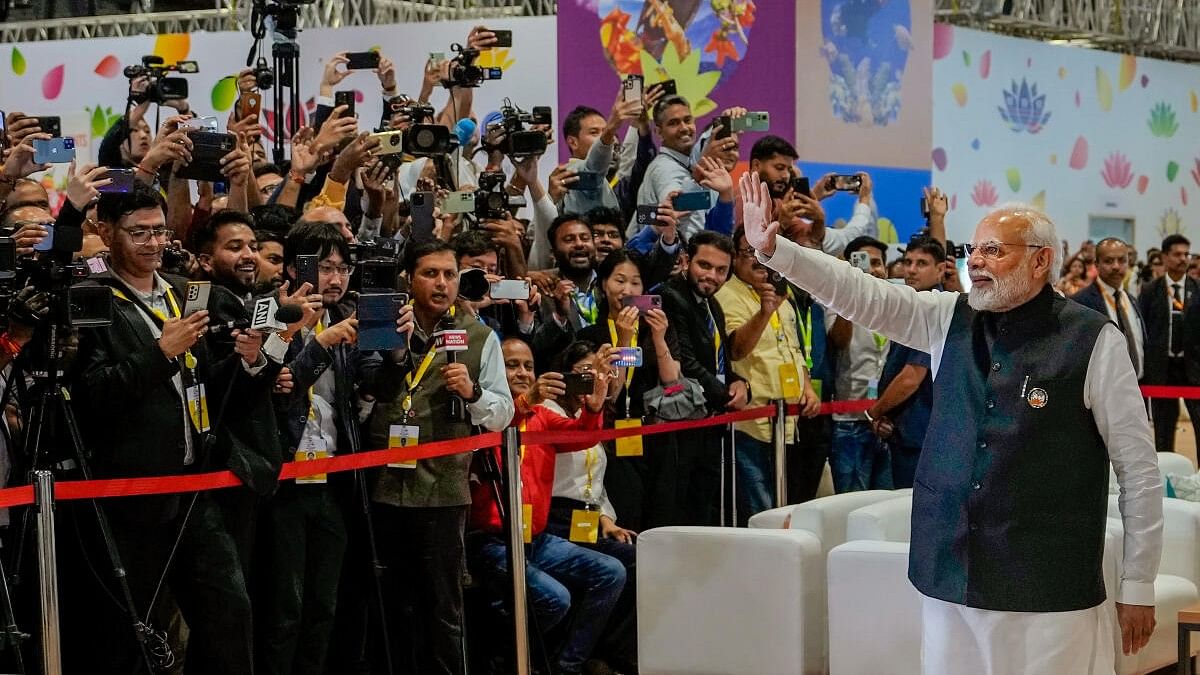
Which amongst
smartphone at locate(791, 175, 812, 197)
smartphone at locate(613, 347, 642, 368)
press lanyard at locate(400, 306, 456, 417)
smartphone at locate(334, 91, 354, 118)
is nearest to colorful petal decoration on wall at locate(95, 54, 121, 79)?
smartphone at locate(334, 91, 354, 118)

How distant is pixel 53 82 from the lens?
1106 centimetres

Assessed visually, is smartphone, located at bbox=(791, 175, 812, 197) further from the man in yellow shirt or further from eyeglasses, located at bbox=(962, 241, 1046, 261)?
eyeglasses, located at bbox=(962, 241, 1046, 261)

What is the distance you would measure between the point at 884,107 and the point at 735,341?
3.36 m

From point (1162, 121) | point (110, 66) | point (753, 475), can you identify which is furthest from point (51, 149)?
point (1162, 121)

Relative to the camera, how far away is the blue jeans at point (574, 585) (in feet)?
18.6

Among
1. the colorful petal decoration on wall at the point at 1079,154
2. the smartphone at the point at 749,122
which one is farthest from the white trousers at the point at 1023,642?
the colorful petal decoration on wall at the point at 1079,154

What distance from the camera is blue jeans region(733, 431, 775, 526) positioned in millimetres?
6777

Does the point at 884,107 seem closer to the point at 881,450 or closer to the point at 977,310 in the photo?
the point at 881,450

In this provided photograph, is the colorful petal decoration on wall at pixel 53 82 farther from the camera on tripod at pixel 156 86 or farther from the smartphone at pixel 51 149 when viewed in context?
the smartphone at pixel 51 149

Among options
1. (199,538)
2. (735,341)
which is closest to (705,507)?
(735,341)

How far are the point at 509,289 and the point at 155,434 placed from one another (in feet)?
4.75

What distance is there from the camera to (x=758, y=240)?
142 inches

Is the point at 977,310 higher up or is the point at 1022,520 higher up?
the point at 977,310

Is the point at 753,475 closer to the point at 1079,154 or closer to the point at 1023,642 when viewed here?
the point at 1023,642
